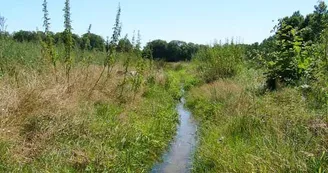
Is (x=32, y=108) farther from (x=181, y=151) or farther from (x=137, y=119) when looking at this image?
(x=181, y=151)

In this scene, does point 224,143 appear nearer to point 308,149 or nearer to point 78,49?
point 308,149

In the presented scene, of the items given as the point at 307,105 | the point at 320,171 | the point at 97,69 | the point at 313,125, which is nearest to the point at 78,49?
the point at 97,69

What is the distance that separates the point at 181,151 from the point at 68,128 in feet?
8.76

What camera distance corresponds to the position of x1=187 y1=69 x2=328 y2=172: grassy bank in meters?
4.48

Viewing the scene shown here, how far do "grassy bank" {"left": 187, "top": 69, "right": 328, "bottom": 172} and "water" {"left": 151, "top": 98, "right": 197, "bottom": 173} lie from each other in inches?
12.8

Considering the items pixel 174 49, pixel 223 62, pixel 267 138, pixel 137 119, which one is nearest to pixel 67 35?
pixel 137 119

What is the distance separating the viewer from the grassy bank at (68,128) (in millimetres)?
5332

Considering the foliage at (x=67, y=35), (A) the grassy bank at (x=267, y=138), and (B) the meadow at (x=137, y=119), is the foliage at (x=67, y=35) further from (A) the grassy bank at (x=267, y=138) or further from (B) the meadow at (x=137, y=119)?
(A) the grassy bank at (x=267, y=138)

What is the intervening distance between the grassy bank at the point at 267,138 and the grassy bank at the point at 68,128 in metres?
1.20

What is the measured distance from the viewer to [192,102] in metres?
13.3

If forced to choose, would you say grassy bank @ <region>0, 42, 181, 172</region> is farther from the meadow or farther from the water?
the water

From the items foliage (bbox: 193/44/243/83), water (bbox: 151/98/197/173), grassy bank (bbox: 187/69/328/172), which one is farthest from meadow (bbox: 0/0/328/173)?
foliage (bbox: 193/44/243/83)

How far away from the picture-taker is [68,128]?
6.27 metres

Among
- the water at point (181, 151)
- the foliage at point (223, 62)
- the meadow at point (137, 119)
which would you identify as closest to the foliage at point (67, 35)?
the meadow at point (137, 119)
